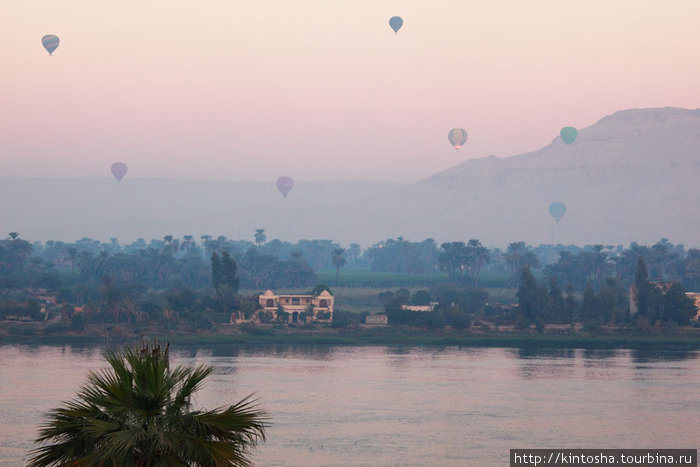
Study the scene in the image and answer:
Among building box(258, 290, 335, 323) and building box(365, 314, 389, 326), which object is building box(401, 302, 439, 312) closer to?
building box(365, 314, 389, 326)

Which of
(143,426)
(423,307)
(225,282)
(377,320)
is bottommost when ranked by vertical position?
(143,426)

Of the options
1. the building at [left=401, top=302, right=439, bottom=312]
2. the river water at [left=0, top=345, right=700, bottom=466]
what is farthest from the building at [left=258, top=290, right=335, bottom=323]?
the river water at [left=0, top=345, right=700, bottom=466]

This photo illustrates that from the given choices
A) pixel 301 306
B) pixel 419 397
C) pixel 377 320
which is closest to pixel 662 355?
pixel 377 320

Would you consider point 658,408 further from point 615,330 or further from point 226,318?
point 226,318

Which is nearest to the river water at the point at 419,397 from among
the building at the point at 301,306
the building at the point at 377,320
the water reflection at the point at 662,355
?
the water reflection at the point at 662,355

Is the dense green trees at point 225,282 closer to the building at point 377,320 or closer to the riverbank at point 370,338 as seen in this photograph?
the riverbank at point 370,338

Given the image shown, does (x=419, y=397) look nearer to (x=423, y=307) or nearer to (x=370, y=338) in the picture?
(x=370, y=338)

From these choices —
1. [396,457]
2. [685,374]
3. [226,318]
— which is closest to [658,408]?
[685,374]
